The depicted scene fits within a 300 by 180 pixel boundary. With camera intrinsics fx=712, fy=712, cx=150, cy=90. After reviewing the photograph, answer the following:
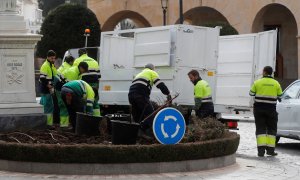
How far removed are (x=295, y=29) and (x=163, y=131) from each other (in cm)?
2719

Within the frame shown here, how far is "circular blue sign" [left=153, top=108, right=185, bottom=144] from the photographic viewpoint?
36.4 ft

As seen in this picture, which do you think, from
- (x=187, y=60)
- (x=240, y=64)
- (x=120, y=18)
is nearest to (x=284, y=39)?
(x=120, y=18)

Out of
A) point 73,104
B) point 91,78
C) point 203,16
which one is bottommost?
point 73,104

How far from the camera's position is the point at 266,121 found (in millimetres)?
14492

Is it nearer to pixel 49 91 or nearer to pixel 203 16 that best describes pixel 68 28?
pixel 203 16

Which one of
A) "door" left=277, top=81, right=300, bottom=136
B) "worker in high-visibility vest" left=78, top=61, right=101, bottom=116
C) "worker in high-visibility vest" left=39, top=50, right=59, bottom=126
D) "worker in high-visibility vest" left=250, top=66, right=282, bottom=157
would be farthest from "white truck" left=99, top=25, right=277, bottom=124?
"worker in high-visibility vest" left=39, top=50, right=59, bottom=126

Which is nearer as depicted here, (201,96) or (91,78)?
(201,96)

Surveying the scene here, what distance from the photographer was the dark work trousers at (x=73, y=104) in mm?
13359

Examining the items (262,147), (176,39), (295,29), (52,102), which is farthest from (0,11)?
(295,29)

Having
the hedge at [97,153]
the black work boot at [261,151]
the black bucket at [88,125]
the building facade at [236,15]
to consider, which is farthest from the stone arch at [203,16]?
the hedge at [97,153]

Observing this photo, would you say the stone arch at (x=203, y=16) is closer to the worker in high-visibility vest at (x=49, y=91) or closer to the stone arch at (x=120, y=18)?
the stone arch at (x=120, y=18)

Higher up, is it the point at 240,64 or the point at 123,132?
the point at 240,64

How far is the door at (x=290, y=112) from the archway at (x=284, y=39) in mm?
20354

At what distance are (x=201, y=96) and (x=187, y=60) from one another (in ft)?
5.85
